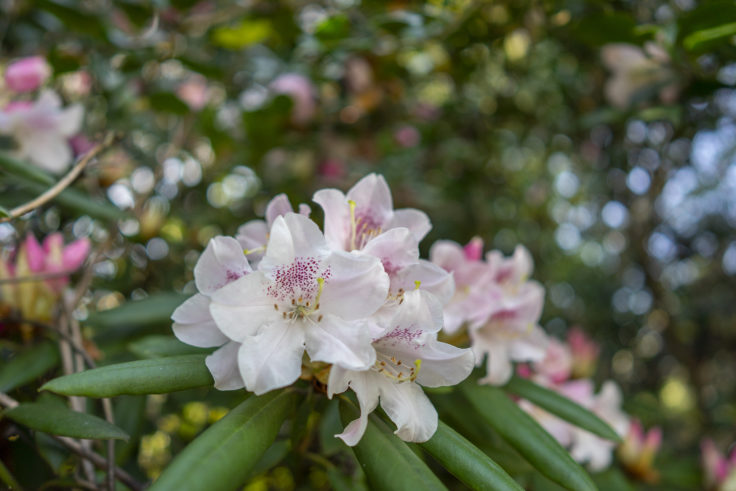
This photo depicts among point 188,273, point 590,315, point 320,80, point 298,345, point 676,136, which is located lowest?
point 590,315

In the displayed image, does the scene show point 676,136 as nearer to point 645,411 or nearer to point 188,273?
point 645,411

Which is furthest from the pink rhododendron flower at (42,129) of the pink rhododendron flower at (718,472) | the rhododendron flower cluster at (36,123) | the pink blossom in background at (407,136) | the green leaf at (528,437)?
the pink rhododendron flower at (718,472)

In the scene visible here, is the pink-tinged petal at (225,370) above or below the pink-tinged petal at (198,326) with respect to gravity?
below

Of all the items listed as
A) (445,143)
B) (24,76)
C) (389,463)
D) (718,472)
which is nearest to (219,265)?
(389,463)

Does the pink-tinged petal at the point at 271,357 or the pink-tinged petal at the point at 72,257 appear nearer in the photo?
the pink-tinged petal at the point at 271,357

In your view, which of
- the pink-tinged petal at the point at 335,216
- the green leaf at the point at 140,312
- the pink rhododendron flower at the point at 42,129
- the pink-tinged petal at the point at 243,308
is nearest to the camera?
the pink-tinged petal at the point at 243,308

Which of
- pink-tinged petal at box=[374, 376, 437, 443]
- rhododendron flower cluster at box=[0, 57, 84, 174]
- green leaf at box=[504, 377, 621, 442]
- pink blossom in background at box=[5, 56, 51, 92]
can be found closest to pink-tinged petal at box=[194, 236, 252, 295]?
pink-tinged petal at box=[374, 376, 437, 443]

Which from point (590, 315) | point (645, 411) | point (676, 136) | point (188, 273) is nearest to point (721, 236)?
point (590, 315)

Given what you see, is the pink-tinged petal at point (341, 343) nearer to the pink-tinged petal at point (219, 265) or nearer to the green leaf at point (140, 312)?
the pink-tinged petal at point (219, 265)
